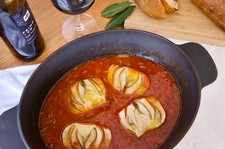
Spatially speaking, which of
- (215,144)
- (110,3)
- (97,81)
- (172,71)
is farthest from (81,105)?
(110,3)

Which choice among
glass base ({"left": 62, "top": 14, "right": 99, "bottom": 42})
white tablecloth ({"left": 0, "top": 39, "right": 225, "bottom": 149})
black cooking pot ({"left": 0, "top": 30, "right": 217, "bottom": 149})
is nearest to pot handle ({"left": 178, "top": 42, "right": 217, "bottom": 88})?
black cooking pot ({"left": 0, "top": 30, "right": 217, "bottom": 149})

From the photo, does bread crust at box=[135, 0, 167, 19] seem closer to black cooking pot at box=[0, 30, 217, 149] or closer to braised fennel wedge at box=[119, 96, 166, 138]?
black cooking pot at box=[0, 30, 217, 149]

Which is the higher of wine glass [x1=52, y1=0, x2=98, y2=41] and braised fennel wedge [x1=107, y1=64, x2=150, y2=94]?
braised fennel wedge [x1=107, y1=64, x2=150, y2=94]

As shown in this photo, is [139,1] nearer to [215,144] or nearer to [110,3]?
[110,3]

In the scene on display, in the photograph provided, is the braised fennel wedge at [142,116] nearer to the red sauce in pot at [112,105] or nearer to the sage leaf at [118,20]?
the red sauce in pot at [112,105]

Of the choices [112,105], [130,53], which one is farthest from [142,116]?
[130,53]

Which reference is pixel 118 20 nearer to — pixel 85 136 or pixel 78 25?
pixel 78 25
